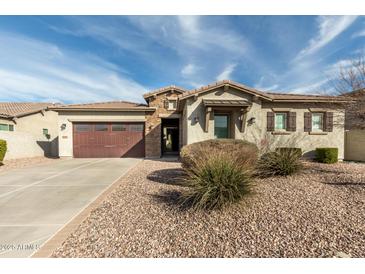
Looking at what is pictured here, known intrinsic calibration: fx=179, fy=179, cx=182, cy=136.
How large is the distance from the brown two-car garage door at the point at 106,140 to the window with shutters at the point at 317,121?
39.8 ft

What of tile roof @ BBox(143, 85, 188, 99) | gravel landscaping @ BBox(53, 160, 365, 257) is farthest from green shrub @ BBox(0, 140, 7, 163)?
gravel landscaping @ BBox(53, 160, 365, 257)

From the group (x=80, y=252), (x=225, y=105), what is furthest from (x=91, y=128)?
(x=80, y=252)

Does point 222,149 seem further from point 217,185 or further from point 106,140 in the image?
point 106,140

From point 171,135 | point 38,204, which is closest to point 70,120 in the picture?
point 171,135

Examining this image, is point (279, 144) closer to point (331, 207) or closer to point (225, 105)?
point (225, 105)

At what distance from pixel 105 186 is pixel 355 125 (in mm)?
9341

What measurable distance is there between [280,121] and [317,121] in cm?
240

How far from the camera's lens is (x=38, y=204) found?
185 inches

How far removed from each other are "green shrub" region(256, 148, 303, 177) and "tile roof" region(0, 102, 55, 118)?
21007 millimetres

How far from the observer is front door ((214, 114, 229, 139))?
11.2 metres

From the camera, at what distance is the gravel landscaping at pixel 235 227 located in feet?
8.81

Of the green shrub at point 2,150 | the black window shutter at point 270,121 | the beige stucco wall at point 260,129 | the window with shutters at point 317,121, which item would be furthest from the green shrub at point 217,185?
the green shrub at point 2,150

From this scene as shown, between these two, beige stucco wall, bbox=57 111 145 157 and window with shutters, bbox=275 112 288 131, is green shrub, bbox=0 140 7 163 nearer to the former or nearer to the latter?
beige stucco wall, bbox=57 111 145 157
